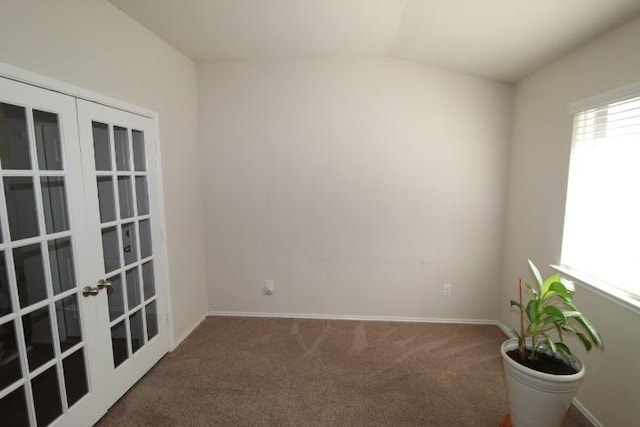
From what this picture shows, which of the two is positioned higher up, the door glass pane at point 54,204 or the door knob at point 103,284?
the door glass pane at point 54,204

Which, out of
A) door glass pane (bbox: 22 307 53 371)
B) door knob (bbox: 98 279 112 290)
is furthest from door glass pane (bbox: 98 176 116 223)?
door glass pane (bbox: 22 307 53 371)

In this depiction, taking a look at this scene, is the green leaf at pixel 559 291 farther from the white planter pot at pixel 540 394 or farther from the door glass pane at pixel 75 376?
the door glass pane at pixel 75 376

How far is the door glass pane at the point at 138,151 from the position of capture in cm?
222

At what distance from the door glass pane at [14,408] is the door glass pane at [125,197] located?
1080mm

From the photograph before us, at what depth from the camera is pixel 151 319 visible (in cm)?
241

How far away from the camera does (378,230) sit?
10.1 ft

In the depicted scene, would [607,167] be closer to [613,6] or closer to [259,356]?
[613,6]

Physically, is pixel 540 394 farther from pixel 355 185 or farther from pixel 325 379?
pixel 355 185

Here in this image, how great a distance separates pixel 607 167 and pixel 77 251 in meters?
3.28

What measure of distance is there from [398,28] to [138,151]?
7.32ft

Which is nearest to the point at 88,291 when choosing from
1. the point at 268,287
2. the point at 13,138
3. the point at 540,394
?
the point at 13,138

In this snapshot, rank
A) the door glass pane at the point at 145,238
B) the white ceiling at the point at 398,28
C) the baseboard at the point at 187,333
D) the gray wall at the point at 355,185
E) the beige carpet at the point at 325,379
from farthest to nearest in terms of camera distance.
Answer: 1. the gray wall at the point at 355,185
2. the baseboard at the point at 187,333
3. the door glass pane at the point at 145,238
4. the beige carpet at the point at 325,379
5. the white ceiling at the point at 398,28

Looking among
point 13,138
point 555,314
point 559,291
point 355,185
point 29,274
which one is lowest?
point 555,314

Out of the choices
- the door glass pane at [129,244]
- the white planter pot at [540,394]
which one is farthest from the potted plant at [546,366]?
the door glass pane at [129,244]
